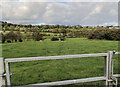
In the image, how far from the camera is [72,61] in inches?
163

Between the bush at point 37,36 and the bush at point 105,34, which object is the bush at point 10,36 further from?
the bush at point 105,34

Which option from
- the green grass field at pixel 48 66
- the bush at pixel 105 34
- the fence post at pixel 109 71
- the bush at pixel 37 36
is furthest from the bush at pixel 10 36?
the fence post at pixel 109 71

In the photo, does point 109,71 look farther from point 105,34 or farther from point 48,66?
point 105,34

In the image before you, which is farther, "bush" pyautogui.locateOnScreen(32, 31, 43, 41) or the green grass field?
"bush" pyautogui.locateOnScreen(32, 31, 43, 41)

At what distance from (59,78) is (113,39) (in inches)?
224

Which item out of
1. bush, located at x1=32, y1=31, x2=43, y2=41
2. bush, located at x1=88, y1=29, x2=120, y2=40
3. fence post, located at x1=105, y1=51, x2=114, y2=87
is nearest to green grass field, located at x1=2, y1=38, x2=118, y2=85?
bush, located at x1=32, y1=31, x2=43, y2=41

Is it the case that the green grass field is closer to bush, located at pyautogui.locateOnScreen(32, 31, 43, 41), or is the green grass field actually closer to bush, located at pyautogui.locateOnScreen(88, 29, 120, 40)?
bush, located at pyautogui.locateOnScreen(32, 31, 43, 41)

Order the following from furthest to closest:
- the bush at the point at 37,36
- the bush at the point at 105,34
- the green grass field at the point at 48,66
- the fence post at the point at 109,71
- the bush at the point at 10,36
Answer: the bush at the point at 105,34
the bush at the point at 37,36
the bush at the point at 10,36
the green grass field at the point at 48,66
the fence post at the point at 109,71

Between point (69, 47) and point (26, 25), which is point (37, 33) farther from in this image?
point (69, 47)

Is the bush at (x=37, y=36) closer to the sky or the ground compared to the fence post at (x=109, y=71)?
closer to the sky

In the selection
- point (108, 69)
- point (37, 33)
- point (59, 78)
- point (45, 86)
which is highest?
point (37, 33)

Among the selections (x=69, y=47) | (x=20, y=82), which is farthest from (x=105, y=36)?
(x=20, y=82)

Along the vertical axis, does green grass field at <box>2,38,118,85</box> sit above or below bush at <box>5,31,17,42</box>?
below

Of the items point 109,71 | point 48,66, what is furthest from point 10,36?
point 109,71
